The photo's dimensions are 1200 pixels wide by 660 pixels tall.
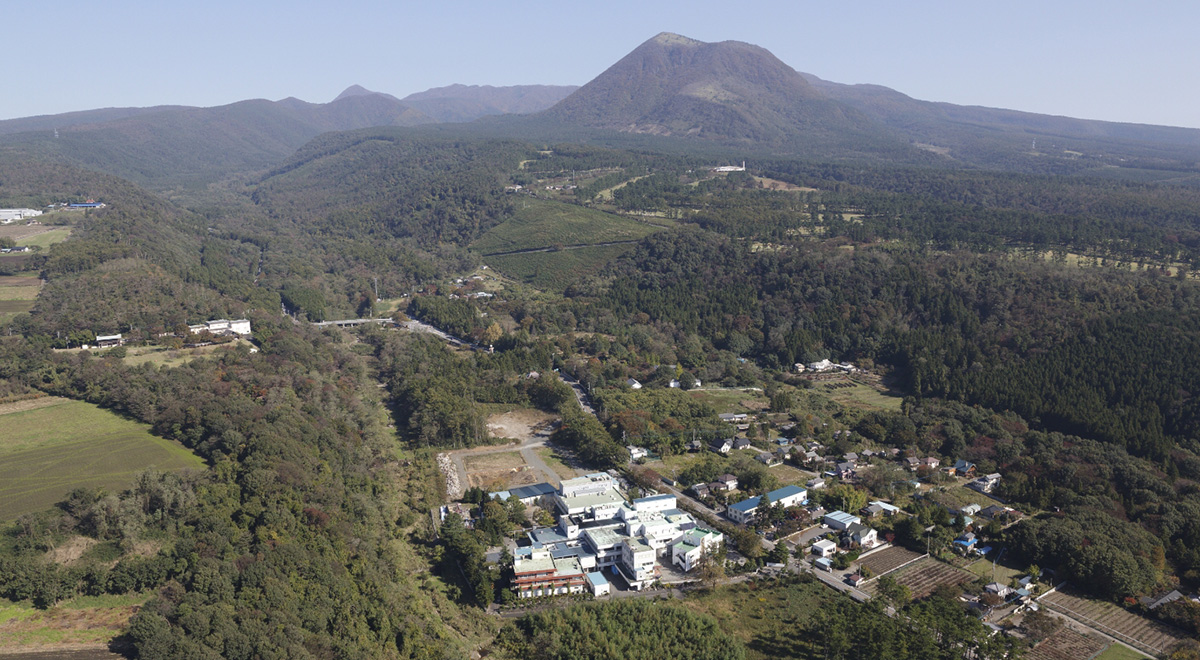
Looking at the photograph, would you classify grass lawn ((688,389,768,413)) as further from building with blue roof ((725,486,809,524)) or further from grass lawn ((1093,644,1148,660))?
grass lawn ((1093,644,1148,660))

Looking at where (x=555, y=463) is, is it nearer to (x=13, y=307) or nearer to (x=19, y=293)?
(x=13, y=307)

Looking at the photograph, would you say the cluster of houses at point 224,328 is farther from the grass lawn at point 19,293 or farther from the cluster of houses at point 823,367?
the cluster of houses at point 823,367

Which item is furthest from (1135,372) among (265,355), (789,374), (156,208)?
(156,208)

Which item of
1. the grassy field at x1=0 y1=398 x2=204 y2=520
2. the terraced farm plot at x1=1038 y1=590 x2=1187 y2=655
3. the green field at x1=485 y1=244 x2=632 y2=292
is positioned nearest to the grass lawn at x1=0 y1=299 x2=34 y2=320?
the grassy field at x1=0 y1=398 x2=204 y2=520

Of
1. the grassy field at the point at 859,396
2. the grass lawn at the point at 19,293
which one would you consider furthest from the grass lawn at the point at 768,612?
the grass lawn at the point at 19,293

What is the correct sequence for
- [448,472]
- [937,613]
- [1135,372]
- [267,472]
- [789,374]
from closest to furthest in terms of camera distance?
1. [937,613]
2. [267,472]
3. [448,472]
4. [1135,372]
5. [789,374]

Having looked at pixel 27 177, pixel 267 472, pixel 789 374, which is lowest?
pixel 789 374

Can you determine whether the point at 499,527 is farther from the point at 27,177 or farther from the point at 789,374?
the point at 27,177
